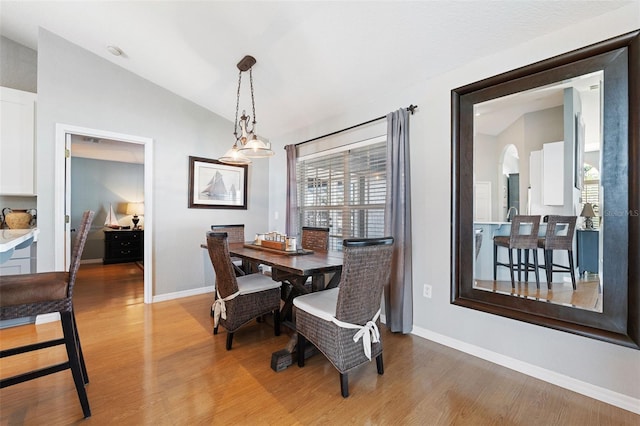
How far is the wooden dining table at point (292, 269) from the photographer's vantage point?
6.29 ft

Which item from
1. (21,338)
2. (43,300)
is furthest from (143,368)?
(21,338)

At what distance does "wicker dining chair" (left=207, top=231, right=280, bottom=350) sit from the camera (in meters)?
2.18

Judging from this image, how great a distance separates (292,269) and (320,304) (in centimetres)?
32

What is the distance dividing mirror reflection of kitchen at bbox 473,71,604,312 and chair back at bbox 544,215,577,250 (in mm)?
26

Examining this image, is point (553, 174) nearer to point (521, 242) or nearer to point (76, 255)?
point (521, 242)

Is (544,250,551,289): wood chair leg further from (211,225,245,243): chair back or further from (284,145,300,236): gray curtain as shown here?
(211,225,245,243): chair back

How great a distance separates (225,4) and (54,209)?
2.75 meters

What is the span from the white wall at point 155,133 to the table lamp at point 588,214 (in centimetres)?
372

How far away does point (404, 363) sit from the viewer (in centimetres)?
206

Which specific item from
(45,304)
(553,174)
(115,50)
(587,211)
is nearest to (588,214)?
(587,211)

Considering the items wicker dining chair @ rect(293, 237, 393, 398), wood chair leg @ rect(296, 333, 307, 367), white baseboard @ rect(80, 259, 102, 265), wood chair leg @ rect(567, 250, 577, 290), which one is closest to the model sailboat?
white baseboard @ rect(80, 259, 102, 265)

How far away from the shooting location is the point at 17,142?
286 cm

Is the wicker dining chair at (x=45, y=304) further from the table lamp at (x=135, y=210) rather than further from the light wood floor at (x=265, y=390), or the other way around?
the table lamp at (x=135, y=210)

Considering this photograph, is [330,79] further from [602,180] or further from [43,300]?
[43,300]
